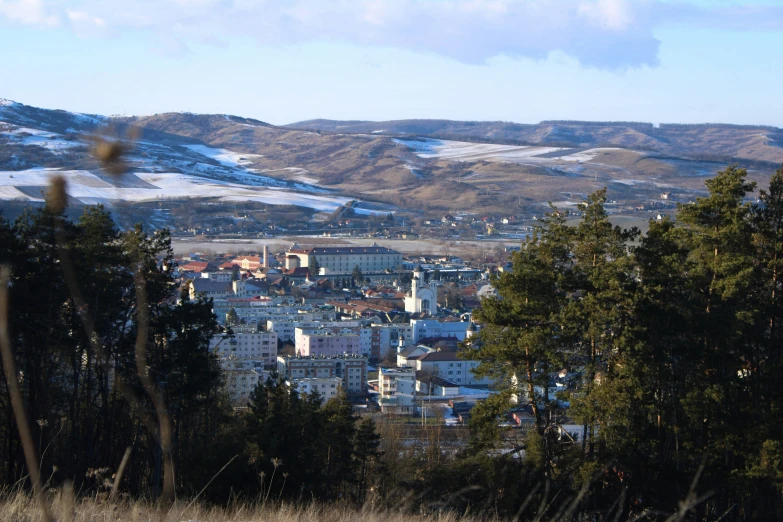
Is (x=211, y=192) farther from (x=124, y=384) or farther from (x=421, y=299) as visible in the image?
(x=124, y=384)

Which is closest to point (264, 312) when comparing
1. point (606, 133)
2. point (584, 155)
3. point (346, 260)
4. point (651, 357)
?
point (346, 260)

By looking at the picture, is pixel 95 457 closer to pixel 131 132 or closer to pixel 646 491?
pixel 646 491

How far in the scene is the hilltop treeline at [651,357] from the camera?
3.02 metres

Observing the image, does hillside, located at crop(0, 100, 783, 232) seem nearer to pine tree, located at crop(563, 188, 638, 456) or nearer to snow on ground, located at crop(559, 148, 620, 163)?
snow on ground, located at crop(559, 148, 620, 163)

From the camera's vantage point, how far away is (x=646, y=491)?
2938 millimetres

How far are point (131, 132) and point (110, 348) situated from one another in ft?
8.23

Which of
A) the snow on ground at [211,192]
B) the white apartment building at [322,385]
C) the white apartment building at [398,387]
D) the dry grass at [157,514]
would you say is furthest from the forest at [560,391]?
the snow on ground at [211,192]

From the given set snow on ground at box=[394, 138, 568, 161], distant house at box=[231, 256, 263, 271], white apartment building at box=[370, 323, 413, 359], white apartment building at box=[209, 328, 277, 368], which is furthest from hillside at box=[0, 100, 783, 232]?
white apartment building at box=[209, 328, 277, 368]

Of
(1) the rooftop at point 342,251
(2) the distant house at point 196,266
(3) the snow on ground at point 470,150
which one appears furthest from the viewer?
(3) the snow on ground at point 470,150

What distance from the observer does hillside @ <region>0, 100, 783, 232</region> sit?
31562mm

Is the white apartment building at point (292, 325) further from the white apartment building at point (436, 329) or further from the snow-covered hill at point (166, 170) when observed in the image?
the snow-covered hill at point (166, 170)

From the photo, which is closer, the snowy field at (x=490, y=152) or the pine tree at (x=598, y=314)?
A: the pine tree at (x=598, y=314)

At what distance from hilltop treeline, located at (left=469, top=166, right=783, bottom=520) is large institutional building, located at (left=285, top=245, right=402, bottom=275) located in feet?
62.7

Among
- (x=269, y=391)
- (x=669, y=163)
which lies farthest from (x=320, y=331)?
(x=669, y=163)
